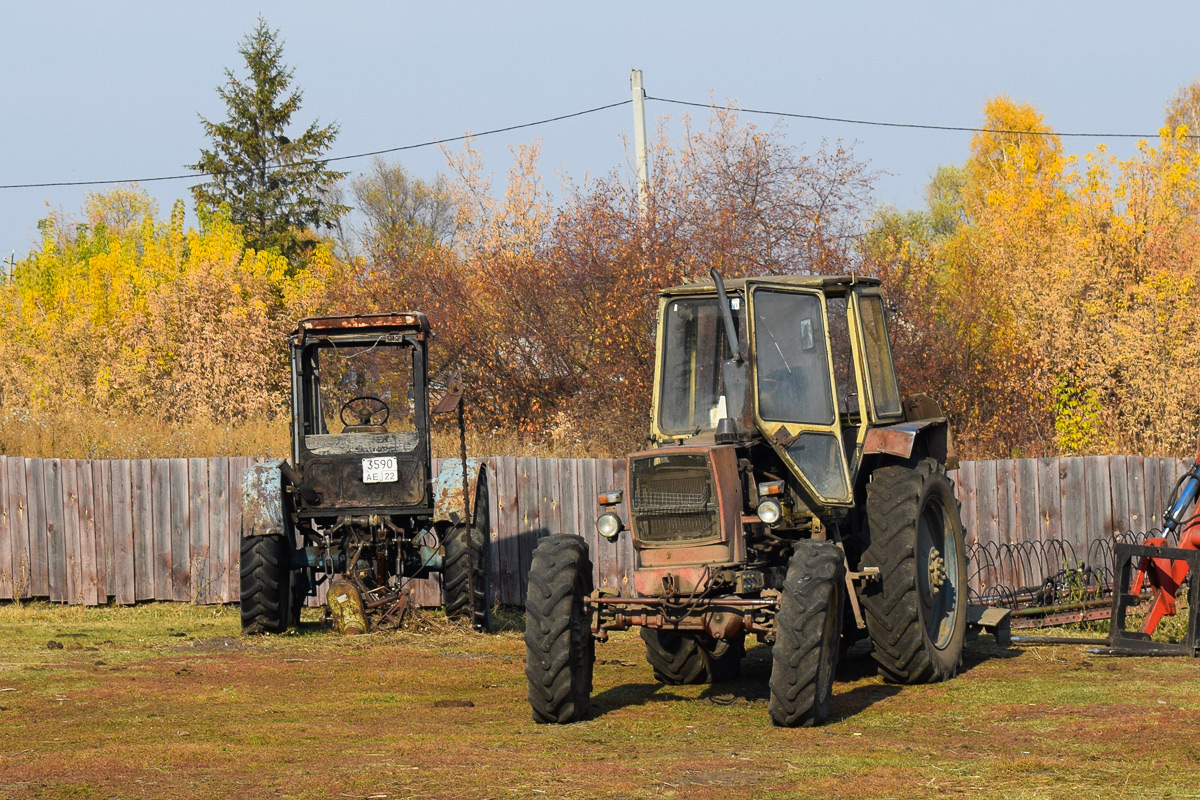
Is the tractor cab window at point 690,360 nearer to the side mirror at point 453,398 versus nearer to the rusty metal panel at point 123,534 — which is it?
the side mirror at point 453,398

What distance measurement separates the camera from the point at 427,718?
8.44 meters

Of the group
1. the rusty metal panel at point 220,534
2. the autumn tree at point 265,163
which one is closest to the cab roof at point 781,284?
the rusty metal panel at point 220,534

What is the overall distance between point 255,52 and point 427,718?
35.1m

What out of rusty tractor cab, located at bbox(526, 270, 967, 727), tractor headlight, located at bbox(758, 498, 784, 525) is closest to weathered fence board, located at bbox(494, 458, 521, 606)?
rusty tractor cab, located at bbox(526, 270, 967, 727)

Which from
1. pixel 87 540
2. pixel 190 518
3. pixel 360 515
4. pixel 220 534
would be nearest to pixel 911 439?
pixel 360 515

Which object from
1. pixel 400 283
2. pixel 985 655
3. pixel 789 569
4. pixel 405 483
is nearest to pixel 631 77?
pixel 400 283

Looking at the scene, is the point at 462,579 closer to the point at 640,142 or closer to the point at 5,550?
the point at 5,550

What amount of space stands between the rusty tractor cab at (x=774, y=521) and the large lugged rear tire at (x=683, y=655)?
0.01m

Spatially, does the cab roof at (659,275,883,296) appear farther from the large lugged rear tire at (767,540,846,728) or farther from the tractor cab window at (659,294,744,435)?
the large lugged rear tire at (767,540,846,728)

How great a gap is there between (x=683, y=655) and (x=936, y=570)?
184 centimetres

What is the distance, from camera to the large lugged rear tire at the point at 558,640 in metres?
8.05

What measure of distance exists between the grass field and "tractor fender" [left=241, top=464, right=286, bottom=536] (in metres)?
1.25

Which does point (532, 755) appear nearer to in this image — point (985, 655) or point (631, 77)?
point (985, 655)

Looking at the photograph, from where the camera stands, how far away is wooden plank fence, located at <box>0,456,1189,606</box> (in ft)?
49.8
